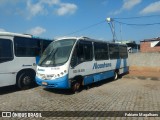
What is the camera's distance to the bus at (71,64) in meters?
9.39

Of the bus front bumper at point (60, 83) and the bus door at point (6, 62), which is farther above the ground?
the bus door at point (6, 62)

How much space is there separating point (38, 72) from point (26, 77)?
1386 millimetres

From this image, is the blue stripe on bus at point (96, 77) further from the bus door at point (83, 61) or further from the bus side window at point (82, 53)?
the bus side window at point (82, 53)

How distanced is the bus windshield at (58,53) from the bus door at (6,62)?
1632 mm

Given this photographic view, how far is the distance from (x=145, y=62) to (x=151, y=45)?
714 inches

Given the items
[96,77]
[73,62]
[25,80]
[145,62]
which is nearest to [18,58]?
[25,80]

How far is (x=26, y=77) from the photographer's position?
1116 centimetres

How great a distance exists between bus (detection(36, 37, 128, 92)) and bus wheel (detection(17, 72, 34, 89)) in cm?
123

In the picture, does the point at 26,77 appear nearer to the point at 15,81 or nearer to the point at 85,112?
the point at 15,81

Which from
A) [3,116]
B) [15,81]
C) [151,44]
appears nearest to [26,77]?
[15,81]

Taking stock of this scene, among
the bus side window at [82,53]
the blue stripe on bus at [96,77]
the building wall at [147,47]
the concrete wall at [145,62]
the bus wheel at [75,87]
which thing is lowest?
the bus wheel at [75,87]

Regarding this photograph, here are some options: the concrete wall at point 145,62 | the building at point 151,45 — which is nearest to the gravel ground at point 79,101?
the concrete wall at point 145,62

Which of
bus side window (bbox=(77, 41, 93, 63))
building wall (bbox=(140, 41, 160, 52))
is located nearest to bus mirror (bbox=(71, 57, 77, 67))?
bus side window (bbox=(77, 41, 93, 63))

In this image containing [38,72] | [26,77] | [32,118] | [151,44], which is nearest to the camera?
[32,118]
